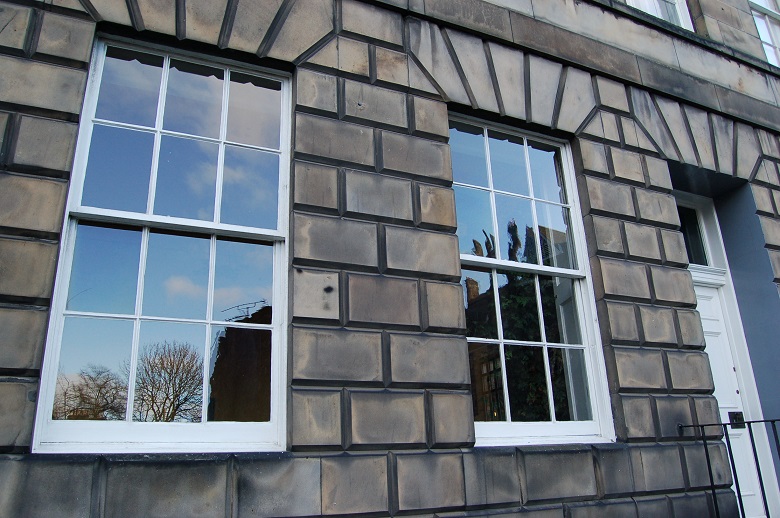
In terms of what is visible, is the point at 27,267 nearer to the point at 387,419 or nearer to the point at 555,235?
the point at 387,419

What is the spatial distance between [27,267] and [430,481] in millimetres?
2476

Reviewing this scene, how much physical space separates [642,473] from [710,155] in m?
3.26

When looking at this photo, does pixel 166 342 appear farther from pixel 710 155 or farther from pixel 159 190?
pixel 710 155

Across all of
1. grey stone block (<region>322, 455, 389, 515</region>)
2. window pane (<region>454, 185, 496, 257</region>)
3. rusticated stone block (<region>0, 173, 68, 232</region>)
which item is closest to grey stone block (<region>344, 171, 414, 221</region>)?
window pane (<region>454, 185, 496, 257</region>)

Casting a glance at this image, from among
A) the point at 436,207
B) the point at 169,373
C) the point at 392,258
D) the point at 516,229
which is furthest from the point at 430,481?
the point at 516,229

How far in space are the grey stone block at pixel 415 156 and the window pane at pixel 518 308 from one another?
91 cm

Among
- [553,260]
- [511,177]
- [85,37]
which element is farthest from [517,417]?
[85,37]

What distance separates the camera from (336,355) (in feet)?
12.0

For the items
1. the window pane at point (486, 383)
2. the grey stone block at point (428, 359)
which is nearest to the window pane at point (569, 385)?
the window pane at point (486, 383)

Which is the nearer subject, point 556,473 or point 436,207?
point 556,473

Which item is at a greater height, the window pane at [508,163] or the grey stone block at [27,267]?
the window pane at [508,163]

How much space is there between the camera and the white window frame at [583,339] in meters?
4.20

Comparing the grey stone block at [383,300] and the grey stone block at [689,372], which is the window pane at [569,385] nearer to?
the grey stone block at [689,372]

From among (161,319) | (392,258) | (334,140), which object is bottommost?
(161,319)
